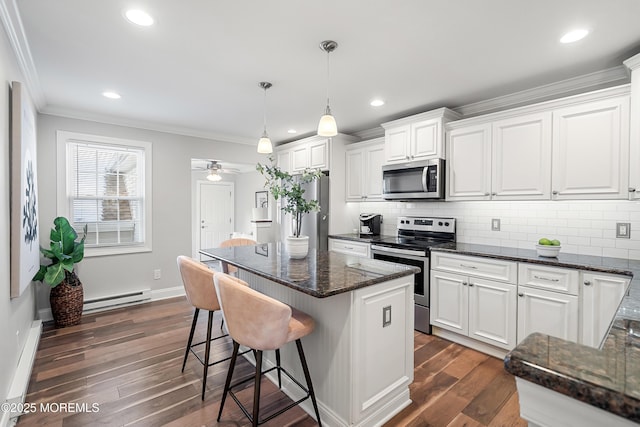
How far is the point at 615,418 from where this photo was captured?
544 mm

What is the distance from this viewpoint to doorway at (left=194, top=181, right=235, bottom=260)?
757 centimetres

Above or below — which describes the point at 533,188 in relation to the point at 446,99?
below

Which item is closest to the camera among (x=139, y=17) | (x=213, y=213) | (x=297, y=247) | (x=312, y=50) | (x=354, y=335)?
(x=354, y=335)

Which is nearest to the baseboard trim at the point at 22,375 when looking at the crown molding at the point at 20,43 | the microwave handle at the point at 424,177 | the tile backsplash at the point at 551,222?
the crown molding at the point at 20,43

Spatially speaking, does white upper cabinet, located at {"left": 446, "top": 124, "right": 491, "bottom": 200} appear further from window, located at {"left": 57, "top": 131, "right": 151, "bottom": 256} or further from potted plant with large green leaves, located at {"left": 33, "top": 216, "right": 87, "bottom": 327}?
potted plant with large green leaves, located at {"left": 33, "top": 216, "right": 87, "bottom": 327}

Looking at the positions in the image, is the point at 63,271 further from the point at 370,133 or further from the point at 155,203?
the point at 370,133

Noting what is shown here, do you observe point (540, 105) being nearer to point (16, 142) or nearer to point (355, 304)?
point (355, 304)

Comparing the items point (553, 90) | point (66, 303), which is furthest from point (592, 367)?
point (66, 303)

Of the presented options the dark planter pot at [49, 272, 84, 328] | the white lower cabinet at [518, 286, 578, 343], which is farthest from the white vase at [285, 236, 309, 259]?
the dark planter pot at [49, 272, 84, 328]

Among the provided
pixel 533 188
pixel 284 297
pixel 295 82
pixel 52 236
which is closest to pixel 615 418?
pixel 284 297

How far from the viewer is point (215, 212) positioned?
25.5 feet

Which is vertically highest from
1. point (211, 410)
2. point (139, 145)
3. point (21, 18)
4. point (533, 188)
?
point (21, 18)

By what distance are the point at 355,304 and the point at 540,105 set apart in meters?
2.51

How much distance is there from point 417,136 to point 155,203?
3.67m
